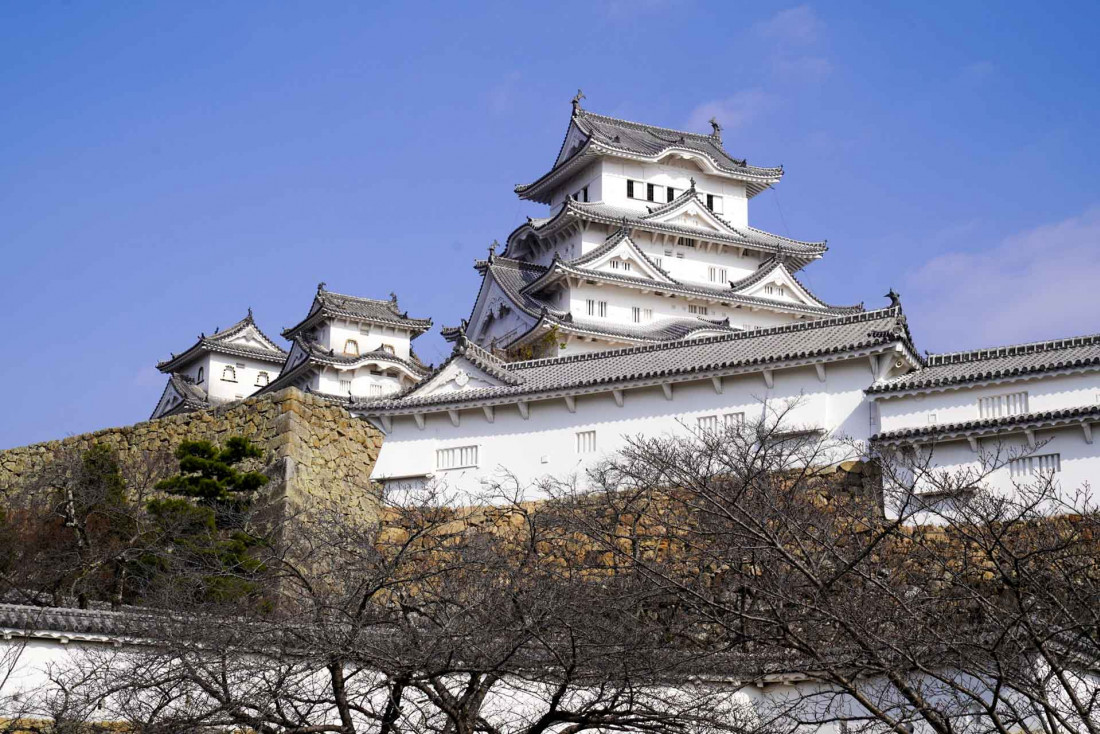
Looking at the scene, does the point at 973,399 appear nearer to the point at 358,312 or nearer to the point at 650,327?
the point at 650,327

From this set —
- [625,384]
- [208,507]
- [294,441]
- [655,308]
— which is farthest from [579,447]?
[655,308]

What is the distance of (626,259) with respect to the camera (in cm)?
3069

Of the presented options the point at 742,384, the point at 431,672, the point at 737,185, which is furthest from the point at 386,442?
the point at 737,185

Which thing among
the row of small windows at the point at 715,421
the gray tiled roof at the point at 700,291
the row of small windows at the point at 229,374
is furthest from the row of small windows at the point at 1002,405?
the row of small windows at the point at 229,374

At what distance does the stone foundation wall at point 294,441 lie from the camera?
19.7 meters

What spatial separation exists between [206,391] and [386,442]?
16.6 m

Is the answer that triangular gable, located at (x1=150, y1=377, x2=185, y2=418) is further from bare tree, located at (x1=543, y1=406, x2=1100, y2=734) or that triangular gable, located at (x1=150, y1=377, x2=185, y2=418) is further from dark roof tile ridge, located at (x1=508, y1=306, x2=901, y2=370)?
bare tree, located at (x1=543, y1=406, x2=1100, y2=734)

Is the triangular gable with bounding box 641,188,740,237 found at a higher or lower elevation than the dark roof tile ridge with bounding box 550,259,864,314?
higher

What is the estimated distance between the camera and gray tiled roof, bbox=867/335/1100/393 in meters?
17.9

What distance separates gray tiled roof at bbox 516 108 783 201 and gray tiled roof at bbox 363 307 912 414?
12614 mm

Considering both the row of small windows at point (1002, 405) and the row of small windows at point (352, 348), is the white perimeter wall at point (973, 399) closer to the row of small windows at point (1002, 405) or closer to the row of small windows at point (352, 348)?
the row of small windows at point (1002, 405)

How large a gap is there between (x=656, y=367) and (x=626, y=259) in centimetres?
1052

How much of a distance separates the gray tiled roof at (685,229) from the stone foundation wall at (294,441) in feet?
39.7

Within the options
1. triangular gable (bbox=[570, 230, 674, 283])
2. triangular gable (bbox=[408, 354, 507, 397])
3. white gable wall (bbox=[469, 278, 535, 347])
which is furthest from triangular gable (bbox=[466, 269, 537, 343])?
triangular gable (bbox=[408, 354, 507, 397])
